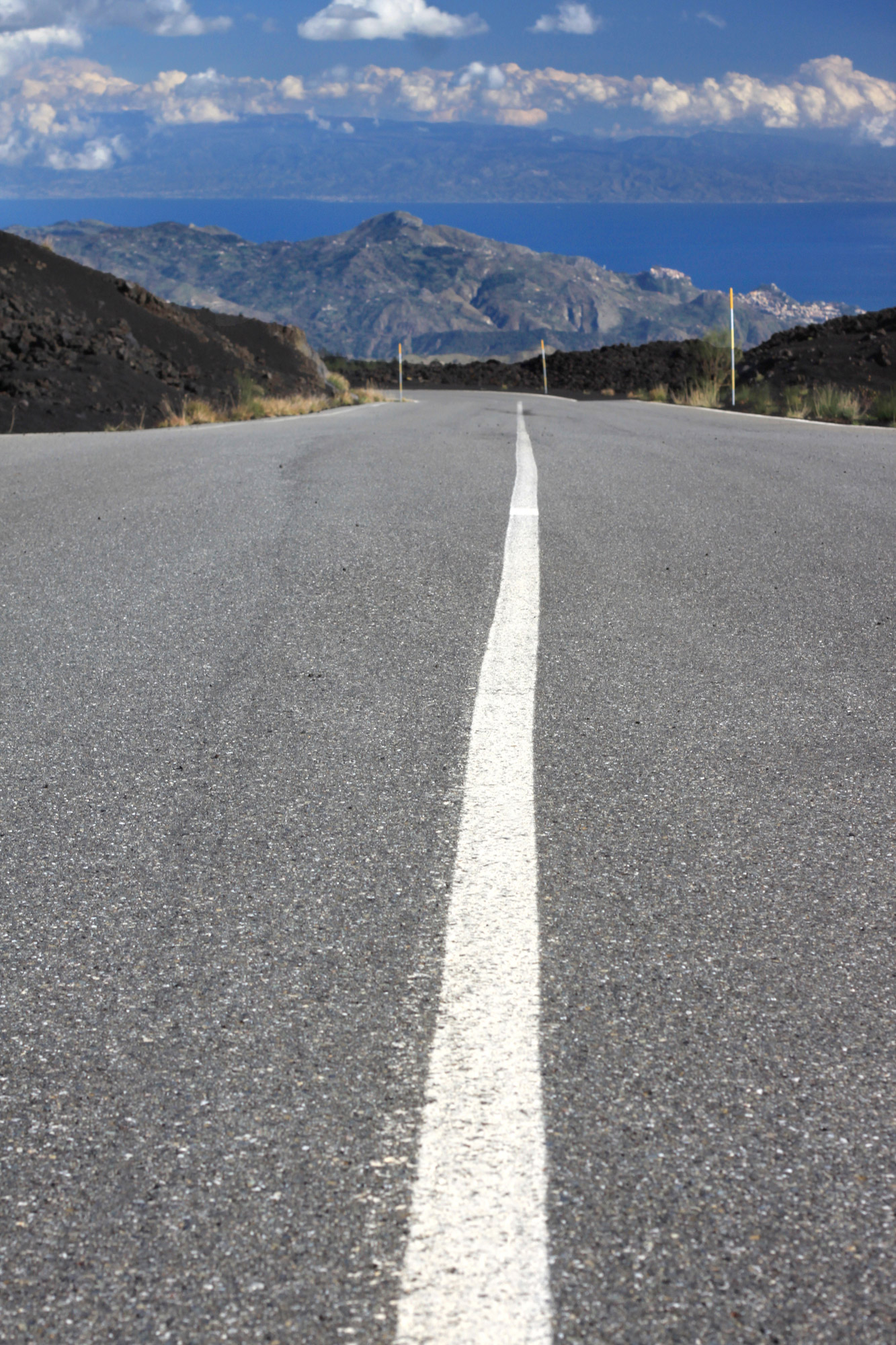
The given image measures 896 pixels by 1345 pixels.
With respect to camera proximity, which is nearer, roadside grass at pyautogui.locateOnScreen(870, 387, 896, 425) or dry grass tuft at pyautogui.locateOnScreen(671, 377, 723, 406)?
roadside grass at pyautogui.locateOnScreen(870, 387, 896, 425)

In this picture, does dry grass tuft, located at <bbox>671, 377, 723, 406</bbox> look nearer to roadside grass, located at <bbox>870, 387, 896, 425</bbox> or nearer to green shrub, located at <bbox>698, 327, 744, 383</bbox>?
green shrub, located at <bbox>698, 327, 744, 383</bbox>

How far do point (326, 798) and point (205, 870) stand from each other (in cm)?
41

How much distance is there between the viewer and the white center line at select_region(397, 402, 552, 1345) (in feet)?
3.94

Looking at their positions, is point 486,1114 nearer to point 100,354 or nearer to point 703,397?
point 100,354

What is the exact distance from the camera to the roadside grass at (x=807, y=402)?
1839cm

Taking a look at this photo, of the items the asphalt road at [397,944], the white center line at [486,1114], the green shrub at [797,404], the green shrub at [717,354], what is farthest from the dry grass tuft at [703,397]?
the white center line at [486,1114]

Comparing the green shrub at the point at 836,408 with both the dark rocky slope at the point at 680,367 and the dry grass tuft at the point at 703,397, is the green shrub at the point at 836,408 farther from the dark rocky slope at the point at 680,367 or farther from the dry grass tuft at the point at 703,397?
the dry grass tuft at the point at 703,397

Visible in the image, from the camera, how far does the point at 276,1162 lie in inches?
54.9

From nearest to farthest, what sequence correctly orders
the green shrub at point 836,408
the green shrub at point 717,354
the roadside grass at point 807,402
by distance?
the roadside grass at point 807,402 < the green shrub at point 836,408 < the green shrub at point 717,354

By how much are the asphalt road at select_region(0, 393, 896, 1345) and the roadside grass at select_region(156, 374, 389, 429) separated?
47.8ft

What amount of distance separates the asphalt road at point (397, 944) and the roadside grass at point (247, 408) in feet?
47.8

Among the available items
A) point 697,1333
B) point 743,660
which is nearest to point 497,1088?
point 697,1333

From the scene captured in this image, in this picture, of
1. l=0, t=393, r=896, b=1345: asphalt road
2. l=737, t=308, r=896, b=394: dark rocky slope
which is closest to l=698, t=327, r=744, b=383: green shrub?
l=737, t=308, r=896, b=394: dark rocky slope

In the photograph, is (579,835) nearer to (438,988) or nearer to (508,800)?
(508,800)
